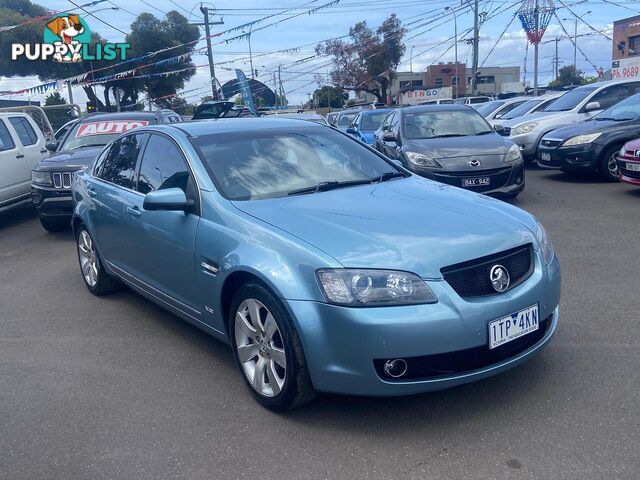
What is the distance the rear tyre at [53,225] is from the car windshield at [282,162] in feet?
17.6

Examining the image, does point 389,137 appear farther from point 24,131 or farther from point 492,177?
point 24,131

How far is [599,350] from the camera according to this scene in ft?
14.1

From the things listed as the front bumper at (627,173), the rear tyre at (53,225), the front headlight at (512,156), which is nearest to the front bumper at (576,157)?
the front bumper at (627,173)

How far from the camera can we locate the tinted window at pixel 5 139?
34.2 feet

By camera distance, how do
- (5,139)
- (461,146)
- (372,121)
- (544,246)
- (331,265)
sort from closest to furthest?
1. (331,265)
2. (544,246)
3. (461,146)
4. (5,139)
5. (372,121)

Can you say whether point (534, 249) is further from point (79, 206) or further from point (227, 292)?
point (79, 206)

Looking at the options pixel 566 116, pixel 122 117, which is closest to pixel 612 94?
pixel 566 116

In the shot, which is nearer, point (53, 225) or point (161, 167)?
point (161, 167)

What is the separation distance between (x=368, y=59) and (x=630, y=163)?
4664cm

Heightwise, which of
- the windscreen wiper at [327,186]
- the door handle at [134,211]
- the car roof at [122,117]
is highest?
the car roof at [122,117]

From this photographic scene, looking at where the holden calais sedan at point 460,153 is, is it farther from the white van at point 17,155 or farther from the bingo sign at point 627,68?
the bingo sign at point 627,68

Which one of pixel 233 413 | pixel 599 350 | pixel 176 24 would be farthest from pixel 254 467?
pixel 176 24

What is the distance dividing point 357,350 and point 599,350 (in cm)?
190

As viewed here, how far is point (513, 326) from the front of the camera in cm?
350
